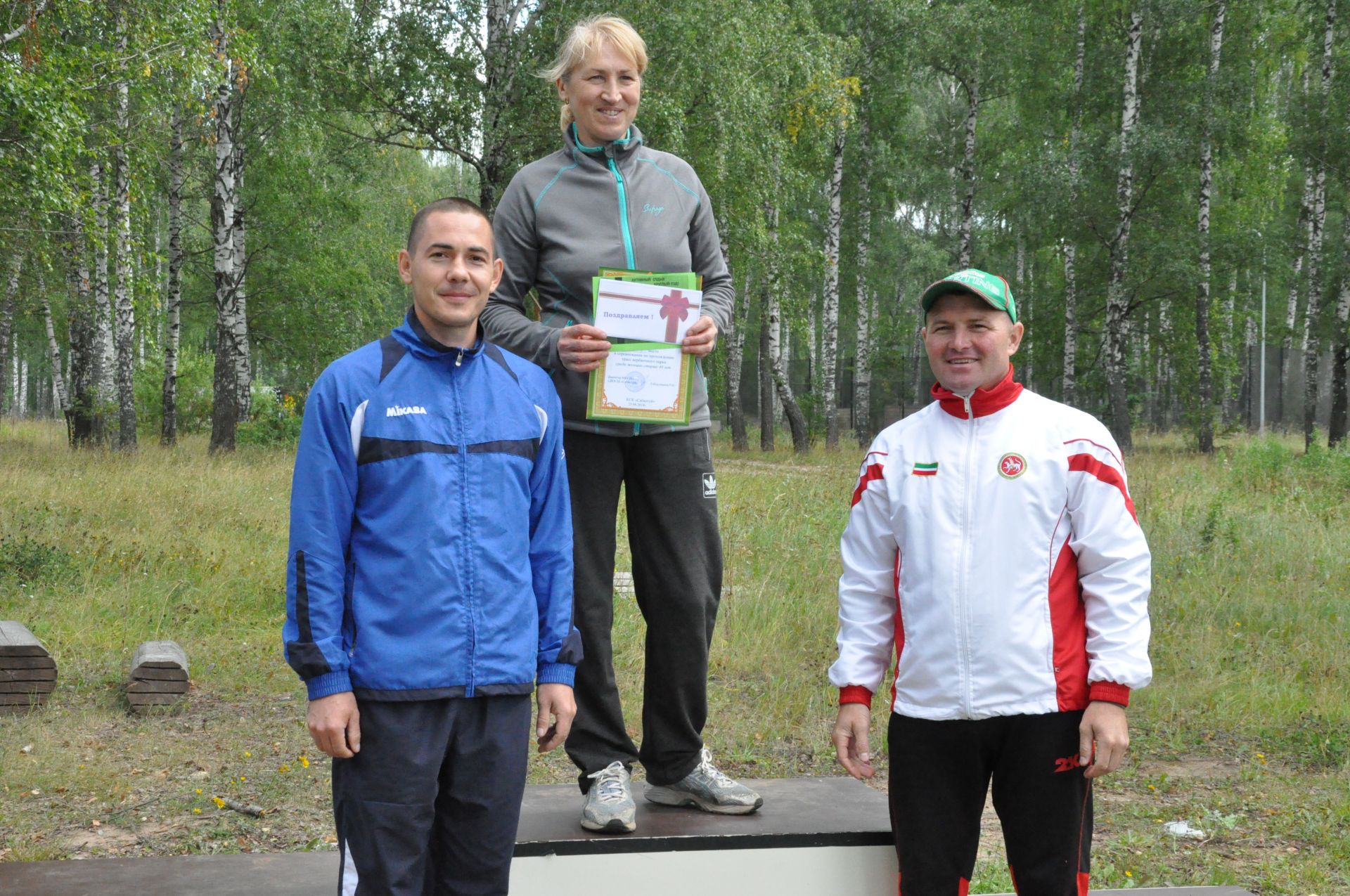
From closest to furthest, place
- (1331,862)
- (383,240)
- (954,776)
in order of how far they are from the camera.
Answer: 1. (954,776)
2. (1331,862)
3. (383,240)

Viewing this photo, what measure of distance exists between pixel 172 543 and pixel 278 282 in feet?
51.4

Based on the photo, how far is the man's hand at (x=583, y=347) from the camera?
292cm

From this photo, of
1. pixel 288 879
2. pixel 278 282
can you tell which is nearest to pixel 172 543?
pixel 288 879

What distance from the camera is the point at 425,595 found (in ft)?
7.30

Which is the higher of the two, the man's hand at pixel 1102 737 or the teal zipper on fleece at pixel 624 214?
the teal zipper on fleece at pixel 624 214

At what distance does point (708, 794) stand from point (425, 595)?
134cm

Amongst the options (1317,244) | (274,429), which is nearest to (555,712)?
(274,429)

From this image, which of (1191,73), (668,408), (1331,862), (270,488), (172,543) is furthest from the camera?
(1191,73)

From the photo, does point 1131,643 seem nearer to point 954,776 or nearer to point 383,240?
point 954,776

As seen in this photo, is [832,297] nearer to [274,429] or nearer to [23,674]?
[274,429]

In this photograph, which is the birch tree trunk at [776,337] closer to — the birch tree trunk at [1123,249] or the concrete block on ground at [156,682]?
the birch tree trunk at [1123,249]

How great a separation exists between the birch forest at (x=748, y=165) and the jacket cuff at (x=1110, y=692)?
843 cm

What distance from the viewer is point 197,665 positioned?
22.1 feet

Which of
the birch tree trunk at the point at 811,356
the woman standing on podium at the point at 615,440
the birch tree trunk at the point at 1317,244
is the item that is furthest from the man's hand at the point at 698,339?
the birch tree trunk at the point at 811,356
